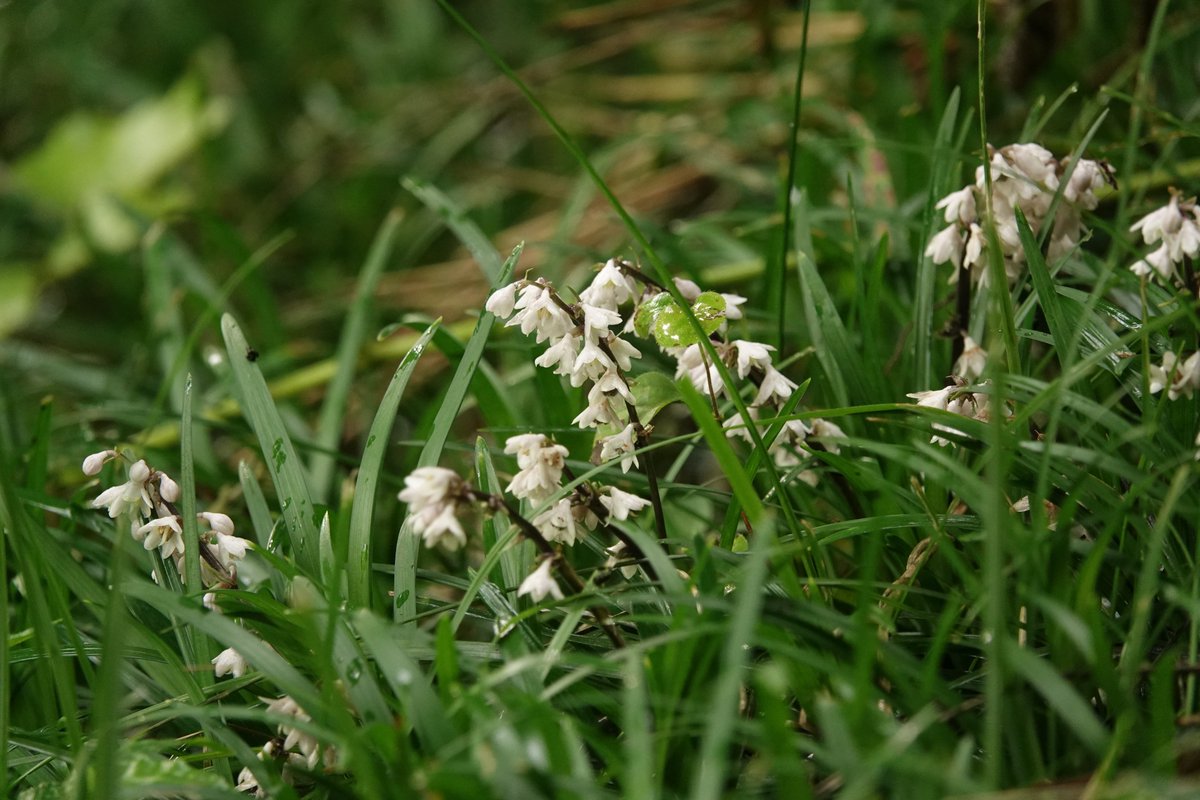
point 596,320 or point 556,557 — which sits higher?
point 596,320

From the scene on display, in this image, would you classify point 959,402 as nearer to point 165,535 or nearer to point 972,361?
point 972,361

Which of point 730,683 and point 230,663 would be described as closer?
point 730,683

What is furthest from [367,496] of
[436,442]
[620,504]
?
[620,504]

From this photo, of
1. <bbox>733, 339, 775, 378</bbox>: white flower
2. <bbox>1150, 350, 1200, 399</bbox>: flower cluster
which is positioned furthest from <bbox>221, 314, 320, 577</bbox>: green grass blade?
<bbox>1150, 350, 1200, 399</bbox>: flower cluster

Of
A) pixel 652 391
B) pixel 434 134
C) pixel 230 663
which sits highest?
pixel 652 391

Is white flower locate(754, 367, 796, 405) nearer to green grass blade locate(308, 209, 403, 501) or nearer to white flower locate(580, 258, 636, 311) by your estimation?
white flower locate(580, 258, 636, 311)

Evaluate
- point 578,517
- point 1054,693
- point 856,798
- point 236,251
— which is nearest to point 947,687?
point 1054,693

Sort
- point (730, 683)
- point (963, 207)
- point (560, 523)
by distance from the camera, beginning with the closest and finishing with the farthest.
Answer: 1. point (730, 683)
2. point (560, 523)
3. point (963, 207)

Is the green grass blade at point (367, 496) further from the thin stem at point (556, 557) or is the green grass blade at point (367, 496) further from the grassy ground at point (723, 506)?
the thin stem at point (556, 557)
